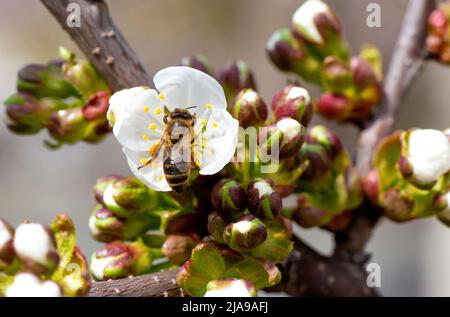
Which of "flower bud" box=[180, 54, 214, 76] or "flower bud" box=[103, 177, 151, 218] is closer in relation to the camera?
"flower bud" box=[103, 177, 151, 218]

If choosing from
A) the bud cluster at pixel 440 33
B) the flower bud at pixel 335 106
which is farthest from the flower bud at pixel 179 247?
the bud cluster at pixel 440 33

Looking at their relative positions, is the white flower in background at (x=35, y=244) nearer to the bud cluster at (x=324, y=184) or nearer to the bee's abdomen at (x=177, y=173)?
the bee's abdomen at (x=177, y=173)

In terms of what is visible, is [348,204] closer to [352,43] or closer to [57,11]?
[57,11]

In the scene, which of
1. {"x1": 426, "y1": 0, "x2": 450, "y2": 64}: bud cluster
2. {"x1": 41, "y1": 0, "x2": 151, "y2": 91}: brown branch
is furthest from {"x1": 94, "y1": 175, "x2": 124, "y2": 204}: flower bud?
{"x1": 426, "y1": 0, "x2": 450, "y2": 64}: bud cluster

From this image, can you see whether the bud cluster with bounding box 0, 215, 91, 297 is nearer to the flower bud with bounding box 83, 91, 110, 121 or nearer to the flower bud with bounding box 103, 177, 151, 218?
the flower bud with bounding box 103, 177, 151, 218

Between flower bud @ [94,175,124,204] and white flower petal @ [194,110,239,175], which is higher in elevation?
white flower petal @ [194,110,239,175]

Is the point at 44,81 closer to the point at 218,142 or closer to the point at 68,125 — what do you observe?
the point at 68,125
